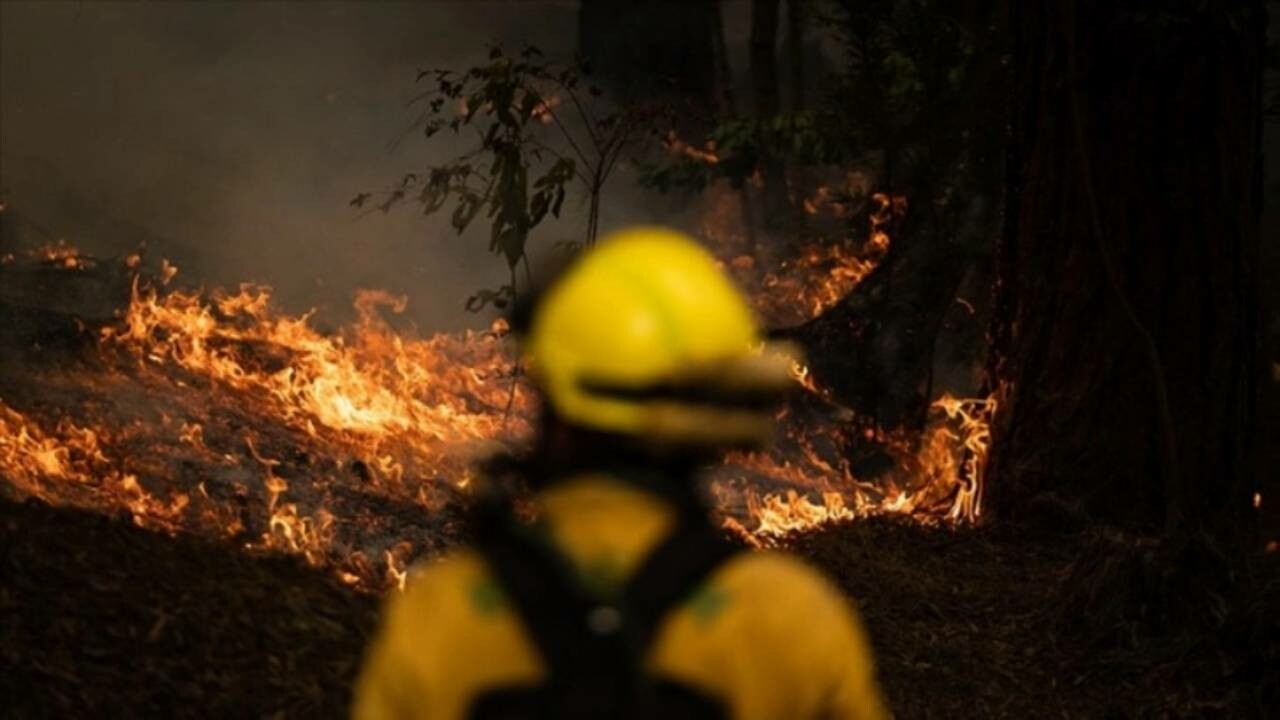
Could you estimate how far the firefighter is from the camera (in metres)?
1.75

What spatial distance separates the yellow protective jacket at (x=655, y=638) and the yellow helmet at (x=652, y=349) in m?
0.11

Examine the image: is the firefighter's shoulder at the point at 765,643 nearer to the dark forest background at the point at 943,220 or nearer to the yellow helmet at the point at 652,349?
the yellow helmet at the point at 652,349

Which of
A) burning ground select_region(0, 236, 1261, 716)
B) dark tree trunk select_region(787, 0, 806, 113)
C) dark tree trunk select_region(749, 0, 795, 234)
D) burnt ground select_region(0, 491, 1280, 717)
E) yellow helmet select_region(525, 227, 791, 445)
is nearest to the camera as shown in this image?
yellow helmet select_region(525, 227, 791, 445)

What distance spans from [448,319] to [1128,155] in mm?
8312

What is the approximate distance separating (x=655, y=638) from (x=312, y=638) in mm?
2416

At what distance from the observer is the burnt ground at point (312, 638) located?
3.59 metres

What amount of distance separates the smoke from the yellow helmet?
10519 mm

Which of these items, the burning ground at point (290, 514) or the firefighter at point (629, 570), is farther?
the burning ground at point (290, 514)

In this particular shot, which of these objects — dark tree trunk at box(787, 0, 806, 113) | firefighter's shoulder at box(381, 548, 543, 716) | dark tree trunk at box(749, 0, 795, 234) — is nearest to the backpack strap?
firefighter's shoulder at box(381, 548, 543, 716)

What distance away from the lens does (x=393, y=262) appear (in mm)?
15188

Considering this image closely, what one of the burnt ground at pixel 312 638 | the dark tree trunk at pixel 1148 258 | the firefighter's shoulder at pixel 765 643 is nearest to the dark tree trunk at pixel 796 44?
the dark tree trunk at pixel 1148 258

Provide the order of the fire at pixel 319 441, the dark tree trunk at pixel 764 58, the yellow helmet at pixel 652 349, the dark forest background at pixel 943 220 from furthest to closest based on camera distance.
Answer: the dark tree trunk at pixel 764 58
the fire at pixel 319 441
the dark forest background at pixel 943 220
the yellow helmet at pixel 652 349

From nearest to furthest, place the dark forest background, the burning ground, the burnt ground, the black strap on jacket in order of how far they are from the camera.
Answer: the black strap on jacket, the burnt ground, the burning ground, the dark forest background

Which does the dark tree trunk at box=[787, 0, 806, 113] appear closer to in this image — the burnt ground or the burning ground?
the burning ground
